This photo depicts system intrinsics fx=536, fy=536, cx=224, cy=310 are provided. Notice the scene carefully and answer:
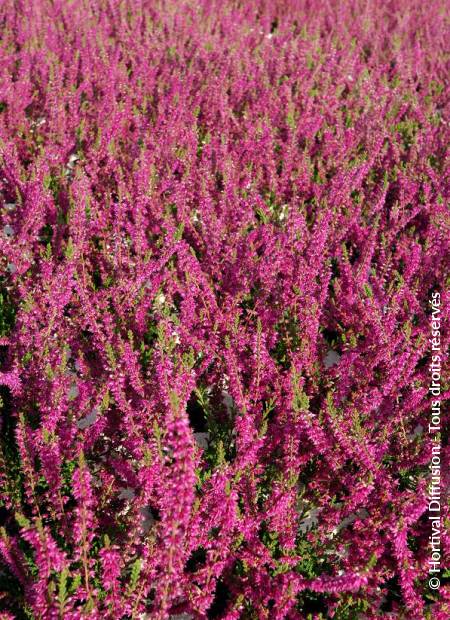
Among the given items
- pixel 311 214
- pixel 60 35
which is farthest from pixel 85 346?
pixel 60 35

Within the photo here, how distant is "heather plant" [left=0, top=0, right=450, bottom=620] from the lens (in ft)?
6.33

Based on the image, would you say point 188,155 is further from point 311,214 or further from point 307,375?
point 307,375

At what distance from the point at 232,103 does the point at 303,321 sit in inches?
131

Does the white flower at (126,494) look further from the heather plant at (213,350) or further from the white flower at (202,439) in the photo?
the white flower at (202,439)

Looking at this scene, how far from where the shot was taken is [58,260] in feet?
10.9

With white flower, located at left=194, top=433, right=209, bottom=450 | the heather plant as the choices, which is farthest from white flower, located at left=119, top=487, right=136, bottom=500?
white flower, located at left=194, top=433, right=209, bottom=450

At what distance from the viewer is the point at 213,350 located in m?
2.56

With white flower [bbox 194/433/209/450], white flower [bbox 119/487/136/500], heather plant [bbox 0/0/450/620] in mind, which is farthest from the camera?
white flower [bbox 194/433/209/450]

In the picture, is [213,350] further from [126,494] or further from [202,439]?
[126,494]

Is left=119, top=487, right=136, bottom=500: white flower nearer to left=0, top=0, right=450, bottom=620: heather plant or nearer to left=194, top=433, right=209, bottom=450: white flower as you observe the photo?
left=0, top=0, right=450, bottom=620: heather plant

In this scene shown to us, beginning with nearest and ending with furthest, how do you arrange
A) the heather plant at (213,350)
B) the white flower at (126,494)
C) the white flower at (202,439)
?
the heather plant at (213,350) < the white flower at (126,494) < the white flower at (202,439)

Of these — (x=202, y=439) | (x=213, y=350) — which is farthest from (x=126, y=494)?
(x=213, y=350)

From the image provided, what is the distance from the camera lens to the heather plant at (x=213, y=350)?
6.33 feet

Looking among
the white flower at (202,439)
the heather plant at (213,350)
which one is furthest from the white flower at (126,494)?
the white flower at (202,439)
